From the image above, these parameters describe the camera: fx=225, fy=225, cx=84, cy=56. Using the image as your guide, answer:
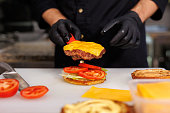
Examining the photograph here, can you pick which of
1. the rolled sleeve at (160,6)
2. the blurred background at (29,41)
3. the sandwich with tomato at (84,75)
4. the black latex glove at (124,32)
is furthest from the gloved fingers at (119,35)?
the blurred background at (29,41)

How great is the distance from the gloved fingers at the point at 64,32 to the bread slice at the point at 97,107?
686 mm

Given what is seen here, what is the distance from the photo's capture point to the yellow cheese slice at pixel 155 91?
2.16 ft

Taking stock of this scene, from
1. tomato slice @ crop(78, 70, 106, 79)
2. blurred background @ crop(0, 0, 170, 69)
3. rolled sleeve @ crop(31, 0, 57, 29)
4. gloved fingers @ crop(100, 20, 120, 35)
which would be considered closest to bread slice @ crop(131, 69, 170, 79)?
tomato slice @ crop(78, 70, 106, 79)

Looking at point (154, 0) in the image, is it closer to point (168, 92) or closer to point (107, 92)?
point (107, 92)

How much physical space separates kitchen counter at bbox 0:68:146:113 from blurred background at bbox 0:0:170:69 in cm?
69

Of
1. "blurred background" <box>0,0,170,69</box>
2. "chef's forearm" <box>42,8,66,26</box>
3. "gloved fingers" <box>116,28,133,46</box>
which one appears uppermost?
"chef's forearm" <box>42,8,66,26</box>

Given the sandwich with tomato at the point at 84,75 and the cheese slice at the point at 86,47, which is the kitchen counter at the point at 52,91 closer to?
the sandwich with tomato at the point at 84,75

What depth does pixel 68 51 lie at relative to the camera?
4.17 feet

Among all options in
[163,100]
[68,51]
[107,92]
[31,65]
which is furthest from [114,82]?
[31,65]

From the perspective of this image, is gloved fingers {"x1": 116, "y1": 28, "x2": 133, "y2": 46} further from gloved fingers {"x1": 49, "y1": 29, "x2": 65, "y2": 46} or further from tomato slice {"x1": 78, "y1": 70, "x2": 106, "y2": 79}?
gloved fingers {"x1": 49, "y1": 29, "x2": 65, "y2": 46}

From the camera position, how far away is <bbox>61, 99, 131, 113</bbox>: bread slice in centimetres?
67

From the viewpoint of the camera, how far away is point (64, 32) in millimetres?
1344

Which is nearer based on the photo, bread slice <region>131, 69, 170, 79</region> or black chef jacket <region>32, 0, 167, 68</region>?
bread slice <region>131, 69, 170, 79</region>

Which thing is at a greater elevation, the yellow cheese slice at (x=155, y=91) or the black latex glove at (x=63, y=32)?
the black latex glove at (x=63, y=32)
